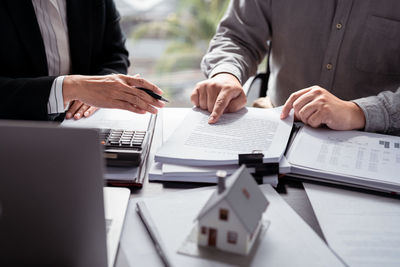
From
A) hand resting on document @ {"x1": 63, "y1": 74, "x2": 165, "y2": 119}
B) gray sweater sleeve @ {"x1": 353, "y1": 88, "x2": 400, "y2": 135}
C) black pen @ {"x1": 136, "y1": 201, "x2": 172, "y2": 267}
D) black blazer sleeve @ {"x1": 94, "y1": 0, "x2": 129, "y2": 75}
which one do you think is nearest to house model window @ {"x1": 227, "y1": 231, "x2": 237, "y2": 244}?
black pen @ {"x1": 136, "y1": 201, "x2": 172, "y2": 267}

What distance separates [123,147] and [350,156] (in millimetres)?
545

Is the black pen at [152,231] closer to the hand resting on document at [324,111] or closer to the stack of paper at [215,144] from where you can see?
the stack of paper at [215,144]

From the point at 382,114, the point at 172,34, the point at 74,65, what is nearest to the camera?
the point at 382,114

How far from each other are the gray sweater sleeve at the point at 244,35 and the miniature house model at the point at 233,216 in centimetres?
89

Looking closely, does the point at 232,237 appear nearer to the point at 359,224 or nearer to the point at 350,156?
the point at 359,224

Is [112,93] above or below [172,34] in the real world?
above

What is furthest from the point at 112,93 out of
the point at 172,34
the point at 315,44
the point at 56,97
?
the point at 172,34

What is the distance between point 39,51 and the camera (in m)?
1.29

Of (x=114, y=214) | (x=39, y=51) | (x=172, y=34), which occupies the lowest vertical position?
(x=172, y=34)

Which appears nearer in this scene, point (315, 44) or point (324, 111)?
point (324, 111)

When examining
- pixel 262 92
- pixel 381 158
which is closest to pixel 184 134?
pixel 381 158

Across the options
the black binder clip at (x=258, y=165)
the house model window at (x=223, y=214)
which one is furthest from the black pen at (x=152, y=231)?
the black binder clip at (x=258, y=165)

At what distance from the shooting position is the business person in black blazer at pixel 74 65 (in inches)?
40.7

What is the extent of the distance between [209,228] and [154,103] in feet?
1.64
